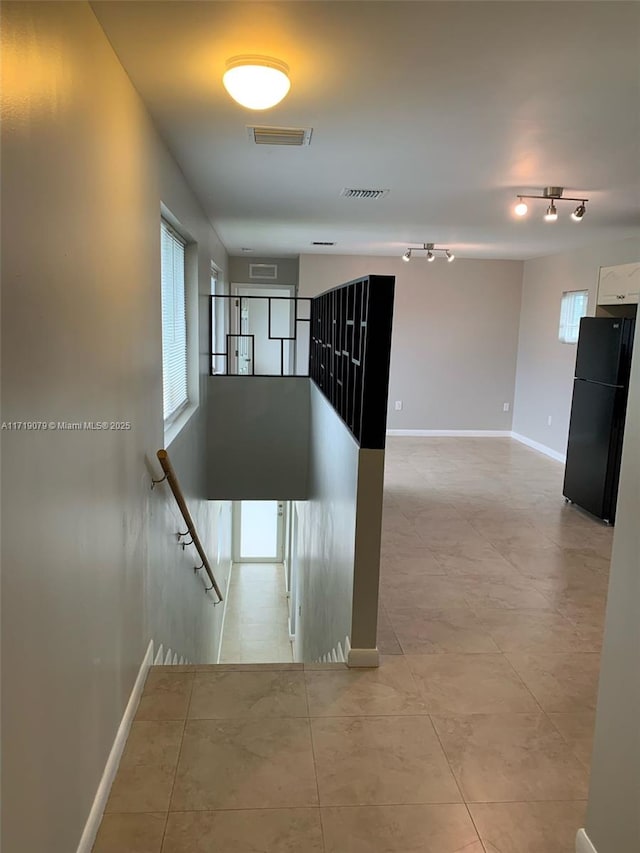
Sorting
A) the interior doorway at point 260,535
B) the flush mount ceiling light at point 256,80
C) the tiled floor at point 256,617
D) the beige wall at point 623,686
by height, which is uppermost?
the flush mount ceiling light at point 256,80

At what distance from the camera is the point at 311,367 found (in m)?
6.11

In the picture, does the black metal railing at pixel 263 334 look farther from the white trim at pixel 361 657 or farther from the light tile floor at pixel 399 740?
the white trim at pixel 361 657

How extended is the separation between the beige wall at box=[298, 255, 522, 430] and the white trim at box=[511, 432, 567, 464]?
0.48 metres

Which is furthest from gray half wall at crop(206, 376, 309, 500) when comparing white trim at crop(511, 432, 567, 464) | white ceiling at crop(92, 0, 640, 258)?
white trim at crop(511, 432, 567, 464)

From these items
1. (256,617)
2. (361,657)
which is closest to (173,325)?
(361,657)

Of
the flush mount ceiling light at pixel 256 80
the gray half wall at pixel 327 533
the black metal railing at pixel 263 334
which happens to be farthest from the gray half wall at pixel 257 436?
the flush mount ceiling light at pixel 256 80

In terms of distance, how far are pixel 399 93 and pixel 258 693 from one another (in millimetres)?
2504

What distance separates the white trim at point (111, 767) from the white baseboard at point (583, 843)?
1456 millimetres

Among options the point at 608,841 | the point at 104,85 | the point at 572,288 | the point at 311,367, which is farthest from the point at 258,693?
the point at 572,288

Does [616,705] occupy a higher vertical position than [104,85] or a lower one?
lower

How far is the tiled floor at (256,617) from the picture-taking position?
812 centimetres

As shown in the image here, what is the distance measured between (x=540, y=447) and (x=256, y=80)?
6.89 metres

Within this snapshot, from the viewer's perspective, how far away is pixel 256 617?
888cm

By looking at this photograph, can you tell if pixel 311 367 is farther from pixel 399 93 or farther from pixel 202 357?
pixel 399 93
